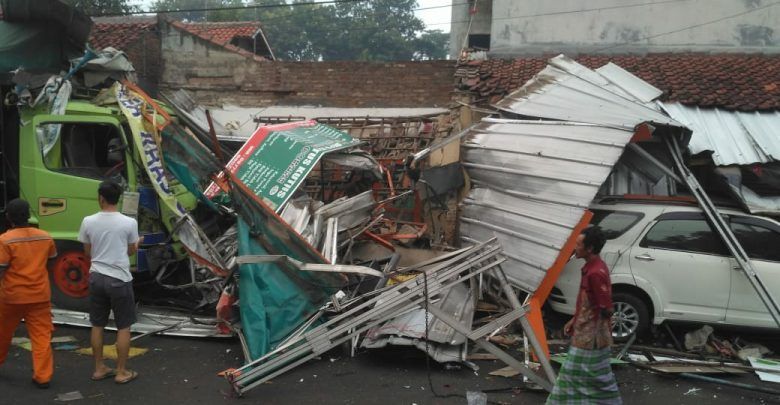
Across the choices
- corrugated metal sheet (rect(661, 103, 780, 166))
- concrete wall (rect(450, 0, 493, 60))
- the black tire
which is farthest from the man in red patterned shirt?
concrete wall (rect(450, 0, 493, 60))

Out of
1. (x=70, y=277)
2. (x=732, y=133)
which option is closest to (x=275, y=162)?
(x=70, y=277)

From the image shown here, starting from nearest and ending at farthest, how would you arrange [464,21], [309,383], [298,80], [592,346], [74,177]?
[592,346] → [309,383] → [74,177] → [298,80] → [464,21]

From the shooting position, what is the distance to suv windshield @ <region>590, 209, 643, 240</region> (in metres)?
6.18

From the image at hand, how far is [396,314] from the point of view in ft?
15.6

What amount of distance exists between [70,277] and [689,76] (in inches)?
426

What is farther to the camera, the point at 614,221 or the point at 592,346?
the point at 614,221

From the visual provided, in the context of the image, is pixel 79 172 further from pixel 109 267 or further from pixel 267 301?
pixel 267 301

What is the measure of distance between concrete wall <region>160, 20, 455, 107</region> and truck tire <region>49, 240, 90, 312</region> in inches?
320

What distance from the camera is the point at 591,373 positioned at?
394 centimetres

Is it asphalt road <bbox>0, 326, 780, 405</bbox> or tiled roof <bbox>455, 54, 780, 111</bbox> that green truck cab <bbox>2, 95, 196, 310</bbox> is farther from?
tiled roof <bbox>455, 54, 780, 111</bbox>

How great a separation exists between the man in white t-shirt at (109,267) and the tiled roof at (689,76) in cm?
766

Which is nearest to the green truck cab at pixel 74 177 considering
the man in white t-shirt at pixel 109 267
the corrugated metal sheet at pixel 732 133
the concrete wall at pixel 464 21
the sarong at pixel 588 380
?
the man in white t-shirt at pixel 109 267

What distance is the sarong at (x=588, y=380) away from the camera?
394cm

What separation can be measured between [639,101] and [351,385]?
513 centimetres
